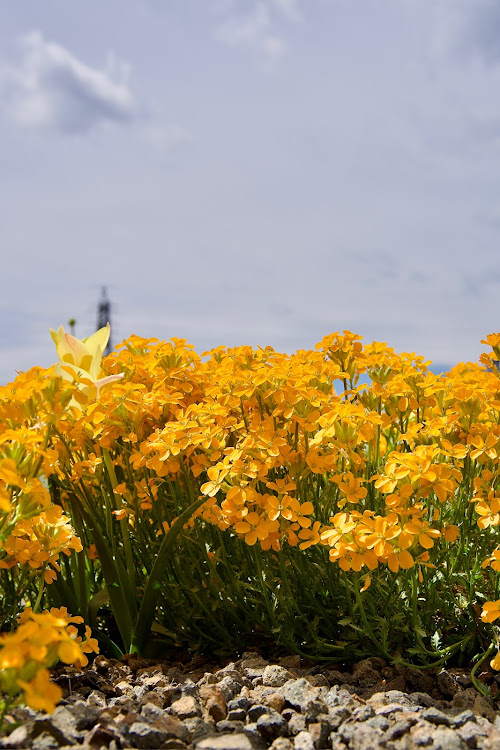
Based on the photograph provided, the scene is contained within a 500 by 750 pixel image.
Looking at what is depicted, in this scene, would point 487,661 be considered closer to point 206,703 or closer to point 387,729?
point 387,729

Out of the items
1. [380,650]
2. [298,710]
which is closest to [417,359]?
[380,650]

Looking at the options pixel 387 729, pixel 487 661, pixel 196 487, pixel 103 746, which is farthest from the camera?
pixel 196 487

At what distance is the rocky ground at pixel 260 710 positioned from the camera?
1.67m

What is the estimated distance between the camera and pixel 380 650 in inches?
92.4

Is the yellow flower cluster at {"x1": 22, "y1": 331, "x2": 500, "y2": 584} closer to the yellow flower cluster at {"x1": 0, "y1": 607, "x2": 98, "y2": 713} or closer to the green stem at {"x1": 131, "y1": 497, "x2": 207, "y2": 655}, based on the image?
the green stem at {"x1": 131, "y1": 497, "x2": 207, "y2": 655}

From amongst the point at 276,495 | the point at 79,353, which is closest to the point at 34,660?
the point at 276,495

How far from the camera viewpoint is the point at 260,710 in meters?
1.91

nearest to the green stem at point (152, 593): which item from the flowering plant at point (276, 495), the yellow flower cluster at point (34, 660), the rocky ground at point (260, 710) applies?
the flowering plant at point (276, 495)

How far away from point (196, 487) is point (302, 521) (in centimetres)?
72

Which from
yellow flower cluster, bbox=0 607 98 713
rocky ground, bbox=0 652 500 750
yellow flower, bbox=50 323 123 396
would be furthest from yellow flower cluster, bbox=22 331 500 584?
yellow flower cluster, bbox=0 607 98 713

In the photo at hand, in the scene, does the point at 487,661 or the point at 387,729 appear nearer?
the point at 387,729

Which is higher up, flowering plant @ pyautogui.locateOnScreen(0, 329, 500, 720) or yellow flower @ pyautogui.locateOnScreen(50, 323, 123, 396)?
yellow flower @ pyautogui.locateOnScreen(50, 323, 123, 396)

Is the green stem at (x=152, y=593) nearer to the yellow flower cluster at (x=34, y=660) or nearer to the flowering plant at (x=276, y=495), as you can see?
the flowering plant at (x=276, y=495)

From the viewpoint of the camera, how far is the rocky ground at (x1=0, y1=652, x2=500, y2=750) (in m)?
1.67
